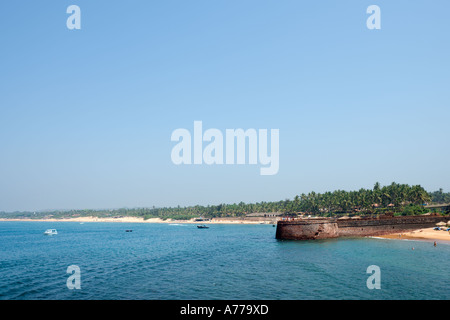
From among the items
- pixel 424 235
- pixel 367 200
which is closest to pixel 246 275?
pixel 424 235

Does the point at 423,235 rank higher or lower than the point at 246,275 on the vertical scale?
lower

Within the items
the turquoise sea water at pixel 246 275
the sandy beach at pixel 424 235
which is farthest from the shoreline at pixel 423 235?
the turquoise sea water at pixel 246 275

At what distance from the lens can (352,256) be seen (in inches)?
2050

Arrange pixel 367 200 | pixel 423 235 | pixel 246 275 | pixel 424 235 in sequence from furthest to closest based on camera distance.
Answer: pixel 367 200
pixel 423 235
pixel 424 235
pixel 246 275

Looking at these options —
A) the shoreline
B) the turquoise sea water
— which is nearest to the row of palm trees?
the shoreline

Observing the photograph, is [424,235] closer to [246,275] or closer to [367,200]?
[246,275]

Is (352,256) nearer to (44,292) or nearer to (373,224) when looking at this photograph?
(373,224)

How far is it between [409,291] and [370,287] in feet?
12.1

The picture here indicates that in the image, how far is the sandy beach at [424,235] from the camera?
72.8 meters

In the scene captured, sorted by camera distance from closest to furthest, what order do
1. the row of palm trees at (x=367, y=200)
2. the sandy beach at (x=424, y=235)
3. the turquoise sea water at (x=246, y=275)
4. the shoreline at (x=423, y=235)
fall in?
the turquoise sea water at (x=246, y=275) → the shoreline at (x=423, y=235) → the sandy beach at (x=424, y=235) → the row of palm trees at (x=367, y=200)

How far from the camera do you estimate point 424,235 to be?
3031 inches

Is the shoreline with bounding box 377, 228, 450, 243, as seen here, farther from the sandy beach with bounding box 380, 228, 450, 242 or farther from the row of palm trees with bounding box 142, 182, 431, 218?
the row of palm trees with bounding box 142, 182, 431, 218

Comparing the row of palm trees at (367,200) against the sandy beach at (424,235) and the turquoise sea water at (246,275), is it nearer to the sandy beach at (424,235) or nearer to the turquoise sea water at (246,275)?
the sandy beach at (424,235)

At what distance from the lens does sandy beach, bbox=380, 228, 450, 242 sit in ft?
239
